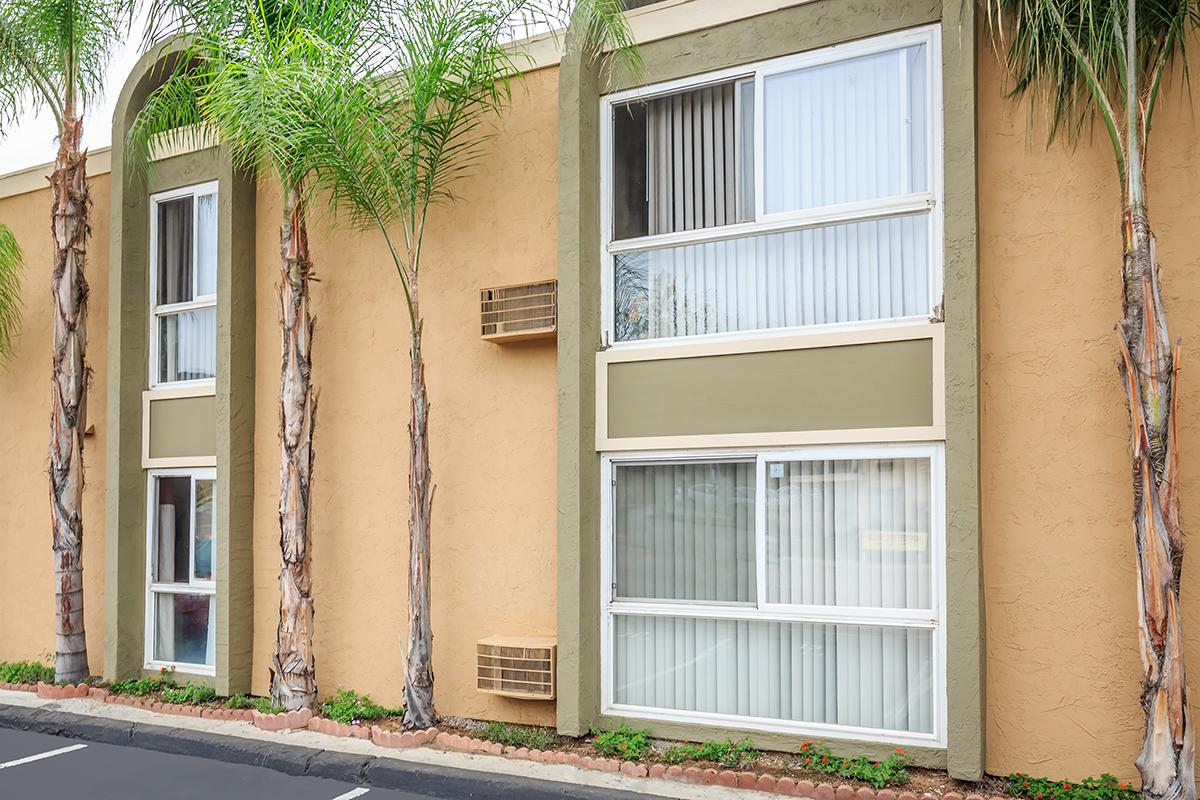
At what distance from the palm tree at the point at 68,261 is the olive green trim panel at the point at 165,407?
292mm

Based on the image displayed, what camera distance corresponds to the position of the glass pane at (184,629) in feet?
33.1

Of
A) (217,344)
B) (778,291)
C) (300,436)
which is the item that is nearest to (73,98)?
(217,344)

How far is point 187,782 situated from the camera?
7555 mm

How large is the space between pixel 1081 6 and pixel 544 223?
4143 millimetres

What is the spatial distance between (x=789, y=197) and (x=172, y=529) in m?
7.01

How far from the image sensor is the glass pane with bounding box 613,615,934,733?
22.3 feet

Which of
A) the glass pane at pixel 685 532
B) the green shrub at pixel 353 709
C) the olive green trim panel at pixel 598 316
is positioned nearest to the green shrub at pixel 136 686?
the green shrub at pixel 353 709

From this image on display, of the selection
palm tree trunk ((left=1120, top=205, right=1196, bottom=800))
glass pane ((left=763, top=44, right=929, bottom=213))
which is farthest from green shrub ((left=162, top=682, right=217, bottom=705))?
palm tree trunk ((left=1120, top=205, right=1196, bottom=800))

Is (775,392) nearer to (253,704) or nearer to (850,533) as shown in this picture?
(850,533)

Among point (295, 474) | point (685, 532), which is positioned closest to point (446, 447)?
point (295, 474)

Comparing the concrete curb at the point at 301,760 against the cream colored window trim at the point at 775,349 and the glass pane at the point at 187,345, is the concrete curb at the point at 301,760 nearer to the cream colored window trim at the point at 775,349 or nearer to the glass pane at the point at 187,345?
the cream colored window trim at the point at 775,349

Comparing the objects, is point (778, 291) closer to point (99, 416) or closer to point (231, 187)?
point (231, 187)

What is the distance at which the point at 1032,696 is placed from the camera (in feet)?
21.2

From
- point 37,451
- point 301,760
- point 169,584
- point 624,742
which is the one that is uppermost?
point 37,451
